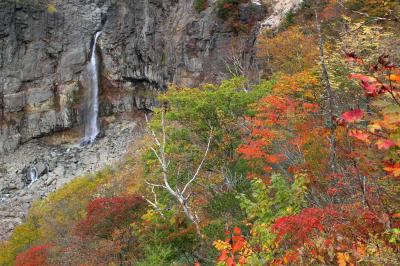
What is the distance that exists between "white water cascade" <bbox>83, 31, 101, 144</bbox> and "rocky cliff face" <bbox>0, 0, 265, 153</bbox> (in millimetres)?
517

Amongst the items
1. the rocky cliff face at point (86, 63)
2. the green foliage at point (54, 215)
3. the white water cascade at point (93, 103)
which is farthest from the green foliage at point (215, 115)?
the white water cascade at point (93, 103)

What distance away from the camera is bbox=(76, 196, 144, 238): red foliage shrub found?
11.1 m

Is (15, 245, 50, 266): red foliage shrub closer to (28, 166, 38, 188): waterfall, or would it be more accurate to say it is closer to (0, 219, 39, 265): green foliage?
(0, 219, 39, 265): green foliage

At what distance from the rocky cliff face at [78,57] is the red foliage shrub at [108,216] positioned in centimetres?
2149

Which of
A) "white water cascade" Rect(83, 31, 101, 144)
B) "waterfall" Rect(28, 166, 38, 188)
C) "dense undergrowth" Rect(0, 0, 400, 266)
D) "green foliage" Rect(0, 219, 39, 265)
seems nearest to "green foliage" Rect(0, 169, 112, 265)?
"green foliage" Rect(0, 219, 39, 265)

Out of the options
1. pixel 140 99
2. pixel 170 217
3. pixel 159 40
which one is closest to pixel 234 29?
pixel 159 40

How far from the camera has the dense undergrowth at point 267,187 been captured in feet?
13.4

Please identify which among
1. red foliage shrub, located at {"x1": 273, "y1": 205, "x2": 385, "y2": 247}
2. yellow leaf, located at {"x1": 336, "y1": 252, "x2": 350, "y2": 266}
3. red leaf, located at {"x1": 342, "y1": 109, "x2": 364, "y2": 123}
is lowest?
red foliage shrub, located at {"x1": 273, "y1": 205, "x2": 385, "y2": 247}

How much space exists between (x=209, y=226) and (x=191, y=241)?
578 millimetres

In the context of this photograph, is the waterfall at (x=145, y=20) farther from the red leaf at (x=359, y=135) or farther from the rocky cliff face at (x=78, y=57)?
the red leaf at (x=359, y=135)

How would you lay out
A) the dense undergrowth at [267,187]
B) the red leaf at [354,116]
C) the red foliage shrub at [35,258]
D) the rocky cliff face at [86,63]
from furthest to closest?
1. the rocky cliff face at [86,63]
2. the red foliage shrub at [35,258]
3. the dense undergrowth at [267,187]
4. the red leaf at [354,116]

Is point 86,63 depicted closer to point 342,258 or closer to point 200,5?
point 200,5

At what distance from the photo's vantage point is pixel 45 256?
43.8ft

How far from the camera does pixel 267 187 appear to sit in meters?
9.22
